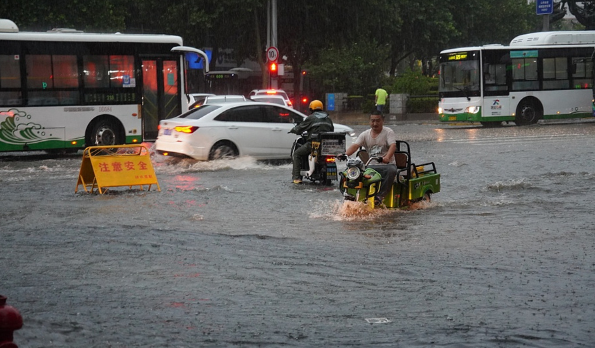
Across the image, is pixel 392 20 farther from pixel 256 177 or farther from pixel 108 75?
pixel 256 177

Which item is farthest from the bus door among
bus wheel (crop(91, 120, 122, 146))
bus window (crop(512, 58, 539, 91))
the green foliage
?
the green foliage

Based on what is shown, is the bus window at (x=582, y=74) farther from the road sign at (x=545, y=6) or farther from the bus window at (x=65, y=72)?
the bus window at (x=65, y=72)

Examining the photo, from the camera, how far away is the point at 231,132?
66.0 feet

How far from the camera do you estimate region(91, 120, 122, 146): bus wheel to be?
2377 centimetres

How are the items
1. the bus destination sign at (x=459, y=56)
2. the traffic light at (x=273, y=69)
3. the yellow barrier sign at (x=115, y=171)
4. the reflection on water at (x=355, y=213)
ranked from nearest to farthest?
the reflection on water at (x=355, y=213) < the yellow barrier sign at (x=115, y=171) < the bus destination sign at (x=459, y=56) < the traffic light at (x=273, y=69)

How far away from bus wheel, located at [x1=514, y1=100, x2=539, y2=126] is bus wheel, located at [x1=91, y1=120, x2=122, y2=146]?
1715cm

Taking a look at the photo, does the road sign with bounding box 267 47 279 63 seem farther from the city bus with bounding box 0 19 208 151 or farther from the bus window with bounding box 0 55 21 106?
the bus window with bounding box 0 55 21 106

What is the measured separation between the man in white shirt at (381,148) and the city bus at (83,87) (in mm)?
11867

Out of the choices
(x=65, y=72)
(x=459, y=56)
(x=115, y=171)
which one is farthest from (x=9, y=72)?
(x=459, y=56)

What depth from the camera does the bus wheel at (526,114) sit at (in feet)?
116

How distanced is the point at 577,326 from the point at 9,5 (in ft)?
121

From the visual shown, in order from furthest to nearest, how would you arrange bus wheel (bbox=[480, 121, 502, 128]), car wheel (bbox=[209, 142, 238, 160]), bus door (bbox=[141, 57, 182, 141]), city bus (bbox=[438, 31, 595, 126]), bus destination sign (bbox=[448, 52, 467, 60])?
bus wheel (bbox=[480, 121, 502, 128])
bus destination sign (bbox=[448, 52, 467, 60])
city bus (bbox=[438, 31, 595, 126])
bus door (bbox=[141, 57, 182, 141])
car wheel (bbox=[209, 142, 238, 160])

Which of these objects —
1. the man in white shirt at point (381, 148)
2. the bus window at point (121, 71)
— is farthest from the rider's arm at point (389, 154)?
the bus window at point (121, 71)

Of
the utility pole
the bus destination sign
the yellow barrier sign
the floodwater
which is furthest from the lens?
the utility pole
